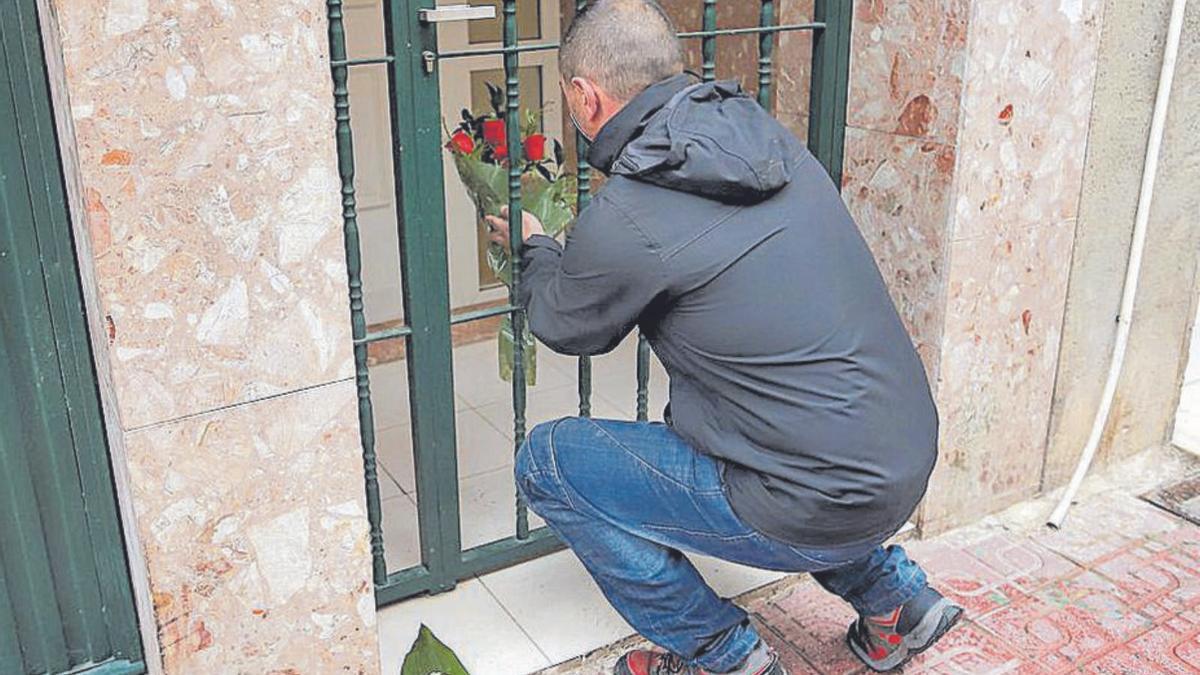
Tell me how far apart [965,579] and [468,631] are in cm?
107

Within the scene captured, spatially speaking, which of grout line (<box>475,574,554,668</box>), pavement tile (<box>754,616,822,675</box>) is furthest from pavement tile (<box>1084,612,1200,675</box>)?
grout line (<box>475,574,554,668</box>)

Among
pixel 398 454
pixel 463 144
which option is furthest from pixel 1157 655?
pixel 398 454

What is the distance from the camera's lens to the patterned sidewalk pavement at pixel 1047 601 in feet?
7.70

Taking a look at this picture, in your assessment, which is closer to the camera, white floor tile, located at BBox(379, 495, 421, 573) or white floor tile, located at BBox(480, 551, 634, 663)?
white floor tile, located at BBox(480, 551, 634, 663)

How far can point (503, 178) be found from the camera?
233 centimetres

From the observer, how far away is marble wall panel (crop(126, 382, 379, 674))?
1844 mm

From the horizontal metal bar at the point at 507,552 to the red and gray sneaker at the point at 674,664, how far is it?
38 centimetres

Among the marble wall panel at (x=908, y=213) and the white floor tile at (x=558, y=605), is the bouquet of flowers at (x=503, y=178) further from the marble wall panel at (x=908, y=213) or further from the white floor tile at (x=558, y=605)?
the marble wall panel at (x=908, y=213)

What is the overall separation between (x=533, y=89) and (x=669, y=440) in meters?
1.95

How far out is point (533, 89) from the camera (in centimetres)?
371

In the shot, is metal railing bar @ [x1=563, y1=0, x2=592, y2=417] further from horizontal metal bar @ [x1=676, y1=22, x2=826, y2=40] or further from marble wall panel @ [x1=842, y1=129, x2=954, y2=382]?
marble wall panel @ [x1=842, y1=129, x2=954, y2=382]

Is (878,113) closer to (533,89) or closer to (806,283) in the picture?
(806,283)

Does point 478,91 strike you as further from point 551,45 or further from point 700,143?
point 700,143

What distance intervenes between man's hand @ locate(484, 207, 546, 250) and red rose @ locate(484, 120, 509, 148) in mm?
142
